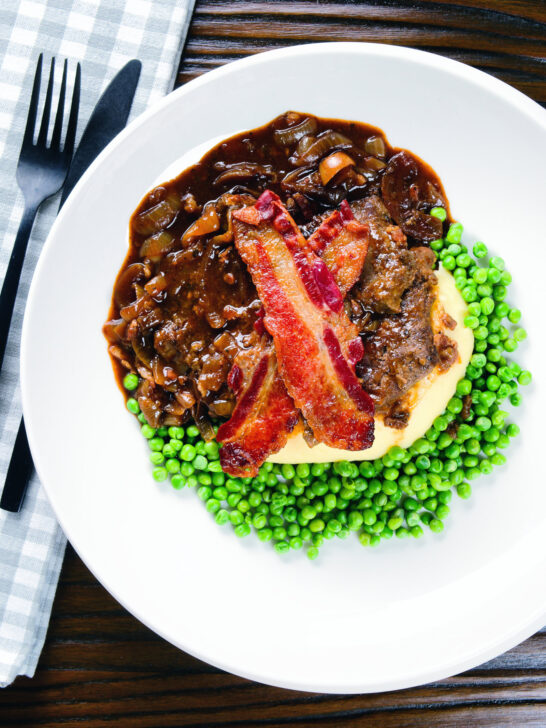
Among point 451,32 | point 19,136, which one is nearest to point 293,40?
point 451,32

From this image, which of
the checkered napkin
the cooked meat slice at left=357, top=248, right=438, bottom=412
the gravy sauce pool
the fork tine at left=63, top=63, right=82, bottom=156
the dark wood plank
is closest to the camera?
the cooked meat slice at left=357, top=248, right=438, bottom=412

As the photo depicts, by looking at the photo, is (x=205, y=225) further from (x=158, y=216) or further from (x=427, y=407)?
(x=427, y=407)

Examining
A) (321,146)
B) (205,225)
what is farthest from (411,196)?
(205,225)

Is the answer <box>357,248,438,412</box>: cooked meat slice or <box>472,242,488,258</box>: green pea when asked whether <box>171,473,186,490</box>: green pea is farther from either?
<box>472,242,488,258</box>: green pea

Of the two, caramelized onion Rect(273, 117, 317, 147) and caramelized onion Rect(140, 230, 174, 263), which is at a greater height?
caramelized onion Rect(273, 117, 317, 147)

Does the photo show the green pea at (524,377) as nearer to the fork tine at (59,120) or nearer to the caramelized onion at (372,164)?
the caramelized onion at (372,164)

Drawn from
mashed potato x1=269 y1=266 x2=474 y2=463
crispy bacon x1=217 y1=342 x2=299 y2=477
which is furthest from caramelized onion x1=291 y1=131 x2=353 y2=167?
crispy bacon x1=217 y1=342 x2=299 y2=477
